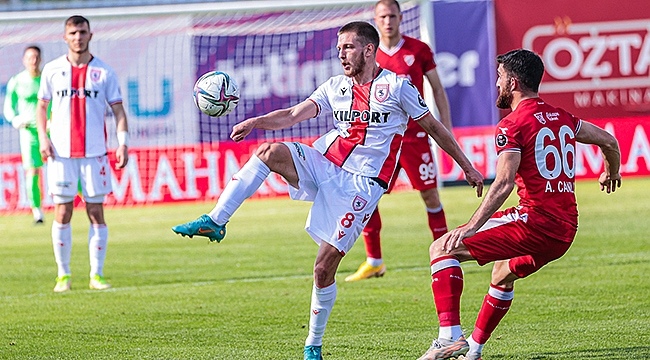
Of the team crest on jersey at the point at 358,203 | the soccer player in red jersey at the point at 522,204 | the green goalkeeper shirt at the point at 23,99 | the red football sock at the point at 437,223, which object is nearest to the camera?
the soccer player in red jersey at the point at 522,204

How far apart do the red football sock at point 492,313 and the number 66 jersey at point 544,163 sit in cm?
55

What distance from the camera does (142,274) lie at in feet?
38.2

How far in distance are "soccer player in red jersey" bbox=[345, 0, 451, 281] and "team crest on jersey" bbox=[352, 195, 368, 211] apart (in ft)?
12.0

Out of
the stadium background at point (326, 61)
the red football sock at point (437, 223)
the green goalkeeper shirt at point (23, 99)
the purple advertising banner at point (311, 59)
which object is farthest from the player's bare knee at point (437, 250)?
the purple advertising banner at point (311, 59)

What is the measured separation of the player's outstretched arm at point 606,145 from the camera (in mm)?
6727

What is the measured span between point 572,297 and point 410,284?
1620 mm

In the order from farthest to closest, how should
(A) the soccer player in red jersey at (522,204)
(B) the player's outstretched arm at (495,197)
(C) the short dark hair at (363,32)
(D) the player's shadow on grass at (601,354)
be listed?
(C) the short dark hair at (363,32), (D) the player's shadow on grass at (601,354), (A) the soccer player in red jersey at (522,204), (B) the player's outstretched arm at (495,197)

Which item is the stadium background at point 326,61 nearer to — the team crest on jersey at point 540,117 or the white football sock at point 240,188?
the white football sock at point 240,188

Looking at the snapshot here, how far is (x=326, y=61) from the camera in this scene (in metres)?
22.1

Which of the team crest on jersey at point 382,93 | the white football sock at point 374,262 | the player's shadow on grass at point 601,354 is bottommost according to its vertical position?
the player's shadow on grass at point 601,354

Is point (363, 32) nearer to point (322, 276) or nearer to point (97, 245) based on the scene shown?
point (322, 276)

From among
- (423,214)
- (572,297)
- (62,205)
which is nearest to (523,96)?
(572,297)

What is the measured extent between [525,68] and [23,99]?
11.7 meters

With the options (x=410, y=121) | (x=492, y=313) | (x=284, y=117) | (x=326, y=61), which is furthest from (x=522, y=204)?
(x=326, y=61)
